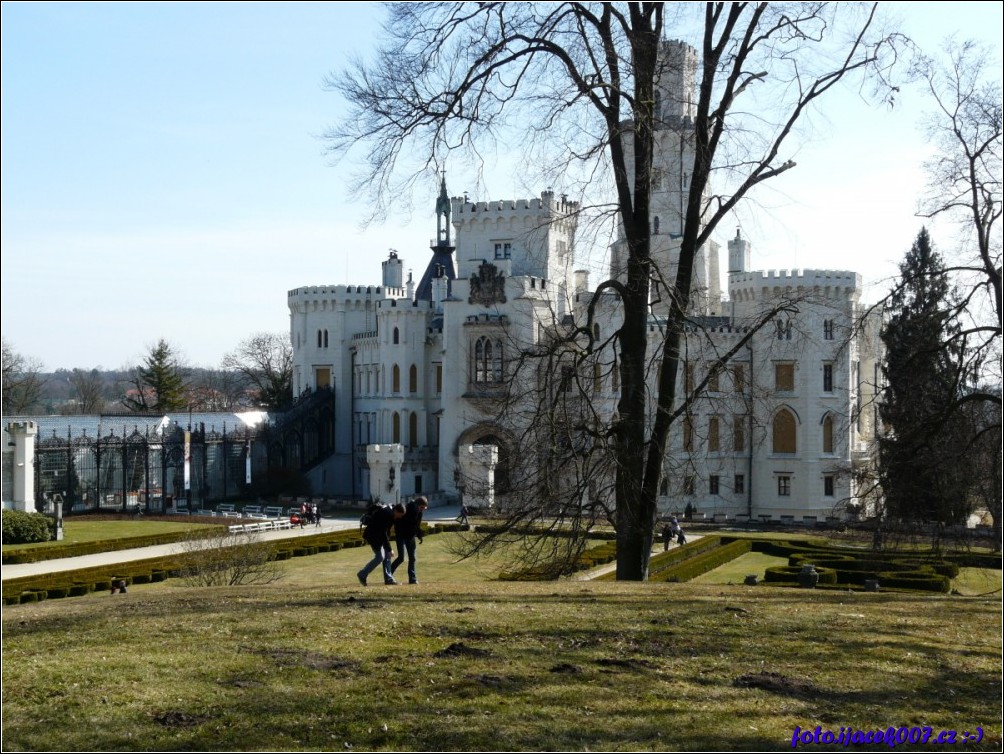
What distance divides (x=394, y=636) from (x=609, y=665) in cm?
216

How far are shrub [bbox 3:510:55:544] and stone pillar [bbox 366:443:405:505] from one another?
15329 mm

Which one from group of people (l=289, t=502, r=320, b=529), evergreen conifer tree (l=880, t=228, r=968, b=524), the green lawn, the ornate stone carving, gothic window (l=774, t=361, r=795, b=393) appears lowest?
the green lawn

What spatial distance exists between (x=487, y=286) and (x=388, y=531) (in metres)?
34.4

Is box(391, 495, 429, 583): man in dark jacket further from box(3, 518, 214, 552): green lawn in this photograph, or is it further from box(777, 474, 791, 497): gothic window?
box(777, 474, 791, 497): gothic window

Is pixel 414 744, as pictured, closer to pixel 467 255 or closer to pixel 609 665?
pixel 609 665

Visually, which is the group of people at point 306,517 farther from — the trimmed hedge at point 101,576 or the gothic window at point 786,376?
the gothic window at point 786,376

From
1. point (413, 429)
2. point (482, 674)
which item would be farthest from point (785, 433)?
point (482, 674)

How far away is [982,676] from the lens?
31.5 ft

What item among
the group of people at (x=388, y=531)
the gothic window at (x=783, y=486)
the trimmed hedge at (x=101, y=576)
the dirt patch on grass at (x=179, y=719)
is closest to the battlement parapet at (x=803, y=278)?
the gothic window at (x=783, y=486)

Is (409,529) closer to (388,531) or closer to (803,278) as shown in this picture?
(388,531)

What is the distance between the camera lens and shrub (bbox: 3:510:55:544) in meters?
35.8

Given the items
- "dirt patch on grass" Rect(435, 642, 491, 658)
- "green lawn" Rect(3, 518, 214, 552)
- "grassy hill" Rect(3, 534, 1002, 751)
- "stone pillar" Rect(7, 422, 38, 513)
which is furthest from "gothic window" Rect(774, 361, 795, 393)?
"dirt patch on grass" Rect(435, 642, 491, 658)

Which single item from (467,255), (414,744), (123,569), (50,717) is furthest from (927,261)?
(467,255)

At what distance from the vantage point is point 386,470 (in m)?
48.9
